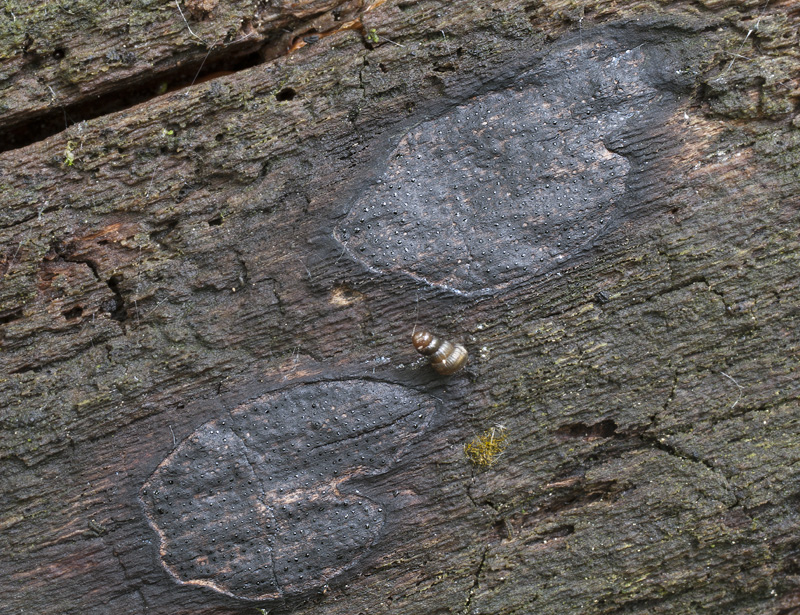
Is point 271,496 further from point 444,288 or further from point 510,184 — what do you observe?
point 510,184

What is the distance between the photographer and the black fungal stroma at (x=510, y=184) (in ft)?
11.4

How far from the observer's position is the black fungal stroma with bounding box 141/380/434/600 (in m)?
3.40

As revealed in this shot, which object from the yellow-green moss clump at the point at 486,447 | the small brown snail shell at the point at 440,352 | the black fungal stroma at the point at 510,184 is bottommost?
the yellow-green moss clump at the point at 486,447

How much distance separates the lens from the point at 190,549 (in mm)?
3406

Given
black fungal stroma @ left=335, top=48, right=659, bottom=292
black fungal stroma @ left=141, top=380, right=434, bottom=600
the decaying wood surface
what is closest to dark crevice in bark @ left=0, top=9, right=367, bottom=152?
the decaying wood surface

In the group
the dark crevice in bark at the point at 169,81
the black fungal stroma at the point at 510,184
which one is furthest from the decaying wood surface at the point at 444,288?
the dark crevice in bark at the point at 169,81

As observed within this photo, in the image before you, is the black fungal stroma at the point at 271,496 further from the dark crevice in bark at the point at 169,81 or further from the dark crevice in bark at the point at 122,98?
the dark crevice in bark at the point at 122,98

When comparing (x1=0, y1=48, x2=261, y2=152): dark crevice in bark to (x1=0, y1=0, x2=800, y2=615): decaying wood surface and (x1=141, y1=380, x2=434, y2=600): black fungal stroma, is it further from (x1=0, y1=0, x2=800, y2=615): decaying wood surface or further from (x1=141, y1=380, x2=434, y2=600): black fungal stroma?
(x1=141, y1=380, x2=434, y2=600): black fungal stroma

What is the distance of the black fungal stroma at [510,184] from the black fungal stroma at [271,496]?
35.4 inches

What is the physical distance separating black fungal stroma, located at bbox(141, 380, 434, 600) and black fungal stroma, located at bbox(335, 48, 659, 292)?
899 millimetres

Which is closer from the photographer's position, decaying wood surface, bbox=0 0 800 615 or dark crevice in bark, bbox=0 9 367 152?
decaying wood surface, bbox=0 0 800 615

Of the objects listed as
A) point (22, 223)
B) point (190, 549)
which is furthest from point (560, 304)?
point (22, 223)

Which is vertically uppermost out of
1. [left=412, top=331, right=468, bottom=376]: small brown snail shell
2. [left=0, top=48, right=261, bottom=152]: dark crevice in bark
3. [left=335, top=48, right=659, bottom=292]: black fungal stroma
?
[left=0, top=48, right=261, bottom=152]: dark crevice in bark

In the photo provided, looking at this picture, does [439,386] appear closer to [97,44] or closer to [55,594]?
[55,594]
